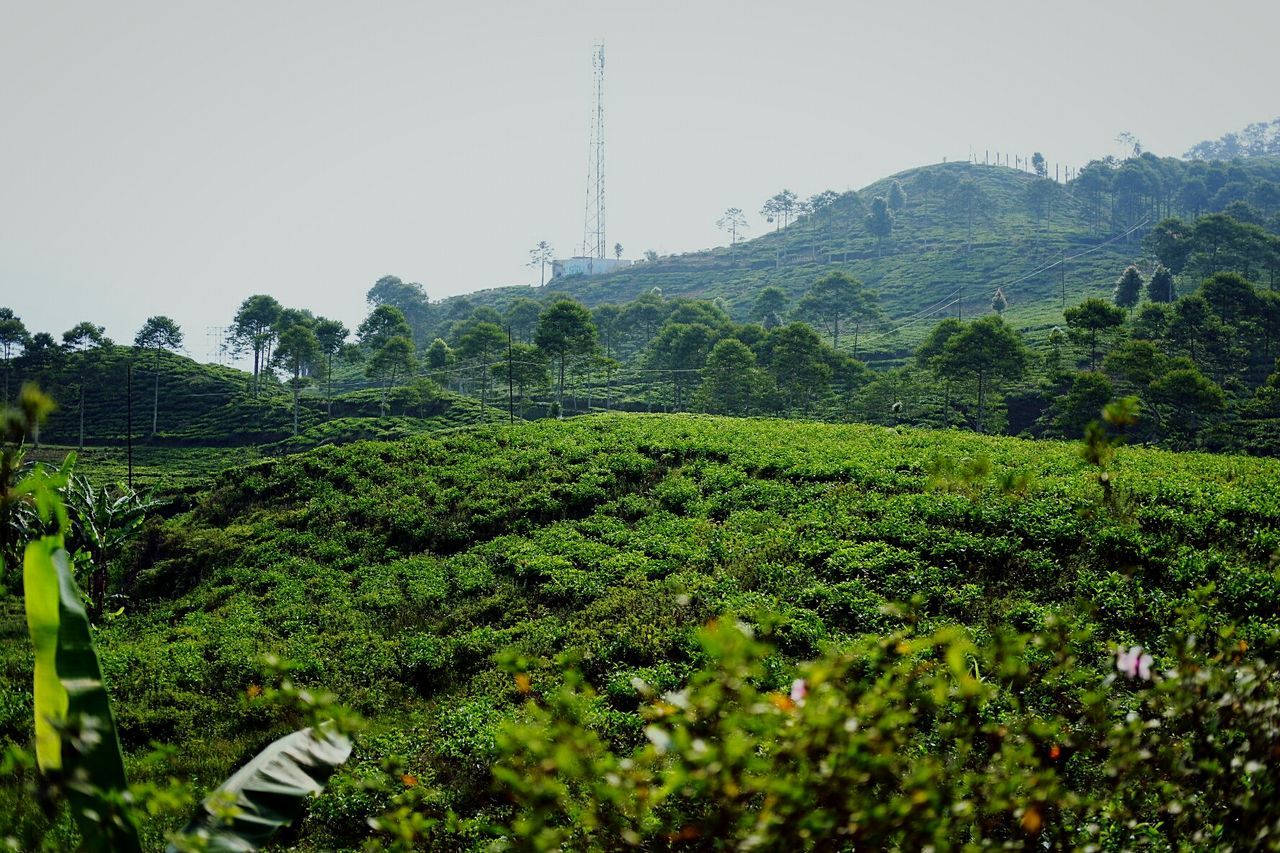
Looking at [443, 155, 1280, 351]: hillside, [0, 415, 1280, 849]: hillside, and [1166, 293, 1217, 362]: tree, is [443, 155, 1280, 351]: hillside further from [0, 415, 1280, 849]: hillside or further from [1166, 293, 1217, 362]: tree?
[0, 415, 1280, 849]: hillside

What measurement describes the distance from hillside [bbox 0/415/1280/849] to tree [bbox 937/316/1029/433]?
30.3 m

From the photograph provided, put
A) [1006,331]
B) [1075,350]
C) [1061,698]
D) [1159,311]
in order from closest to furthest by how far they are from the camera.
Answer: [1061,698]
[1006,331]
[1159,311]
[1075,350]

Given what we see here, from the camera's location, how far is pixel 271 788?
3900 millimetres

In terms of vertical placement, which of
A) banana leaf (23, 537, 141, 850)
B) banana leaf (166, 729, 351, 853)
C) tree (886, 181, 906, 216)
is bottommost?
banana leaf (166, 729, 351, 853)

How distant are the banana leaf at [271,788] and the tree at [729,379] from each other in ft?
175

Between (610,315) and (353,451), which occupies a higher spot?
(610,315)

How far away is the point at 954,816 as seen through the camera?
2.75 metres

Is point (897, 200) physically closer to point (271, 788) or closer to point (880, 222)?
point (880, 222)

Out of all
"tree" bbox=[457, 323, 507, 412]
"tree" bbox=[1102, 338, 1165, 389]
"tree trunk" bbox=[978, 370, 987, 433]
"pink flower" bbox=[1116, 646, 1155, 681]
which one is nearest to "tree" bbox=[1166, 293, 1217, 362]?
"tree" bbox=[1102, 338, 1165, 389]

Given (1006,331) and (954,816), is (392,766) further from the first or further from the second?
(1006,331)

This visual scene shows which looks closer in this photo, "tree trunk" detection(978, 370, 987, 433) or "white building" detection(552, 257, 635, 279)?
"tree trunk" detection(978, 370, 987, 433)

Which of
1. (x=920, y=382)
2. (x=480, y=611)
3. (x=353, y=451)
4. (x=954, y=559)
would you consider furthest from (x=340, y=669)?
(x=920, y=382)

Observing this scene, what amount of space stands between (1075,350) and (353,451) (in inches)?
2482

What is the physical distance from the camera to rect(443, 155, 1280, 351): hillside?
11400 cm
